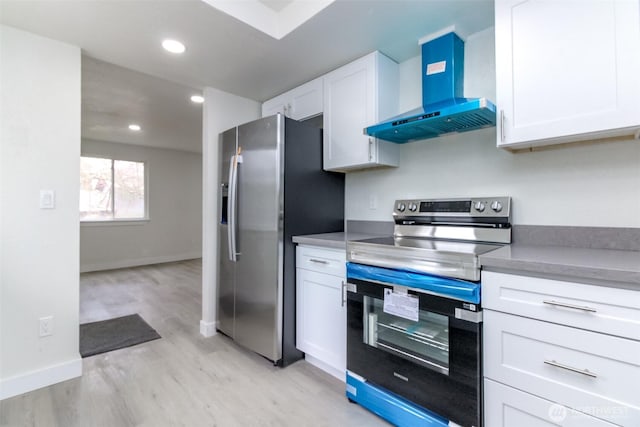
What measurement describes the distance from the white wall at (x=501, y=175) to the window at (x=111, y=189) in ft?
17.2

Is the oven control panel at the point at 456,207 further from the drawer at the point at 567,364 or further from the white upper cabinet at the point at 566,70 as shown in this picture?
the drawer at the point at 567,364

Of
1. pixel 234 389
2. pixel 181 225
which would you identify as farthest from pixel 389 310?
pixel 181 225

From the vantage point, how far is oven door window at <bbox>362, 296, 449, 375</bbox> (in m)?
1.44

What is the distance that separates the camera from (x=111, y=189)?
5703 mm

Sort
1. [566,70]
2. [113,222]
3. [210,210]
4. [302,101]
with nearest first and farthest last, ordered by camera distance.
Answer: [566,70]
[302,101]
[210,210]
[113,222]

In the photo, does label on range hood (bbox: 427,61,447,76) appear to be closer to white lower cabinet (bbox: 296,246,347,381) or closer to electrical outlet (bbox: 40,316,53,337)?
white lower cabinet (bbox: 296,246,347,381)

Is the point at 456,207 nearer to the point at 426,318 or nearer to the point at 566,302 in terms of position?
the point at 426,318

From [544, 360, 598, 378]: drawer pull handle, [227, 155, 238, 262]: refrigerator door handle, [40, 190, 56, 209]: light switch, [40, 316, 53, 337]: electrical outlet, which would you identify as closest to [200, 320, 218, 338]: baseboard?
[227, 155, 238, 262]: refrigerator door handle

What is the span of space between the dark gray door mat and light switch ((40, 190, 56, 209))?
1.24m

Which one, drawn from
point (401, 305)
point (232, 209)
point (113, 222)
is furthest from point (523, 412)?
point (113, 222)

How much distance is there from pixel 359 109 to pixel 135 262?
18.8ft

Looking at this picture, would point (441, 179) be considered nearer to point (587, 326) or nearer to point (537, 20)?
point (537, 20)

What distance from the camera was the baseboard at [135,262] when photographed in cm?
545

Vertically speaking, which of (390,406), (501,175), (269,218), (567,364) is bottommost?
(390,406)
